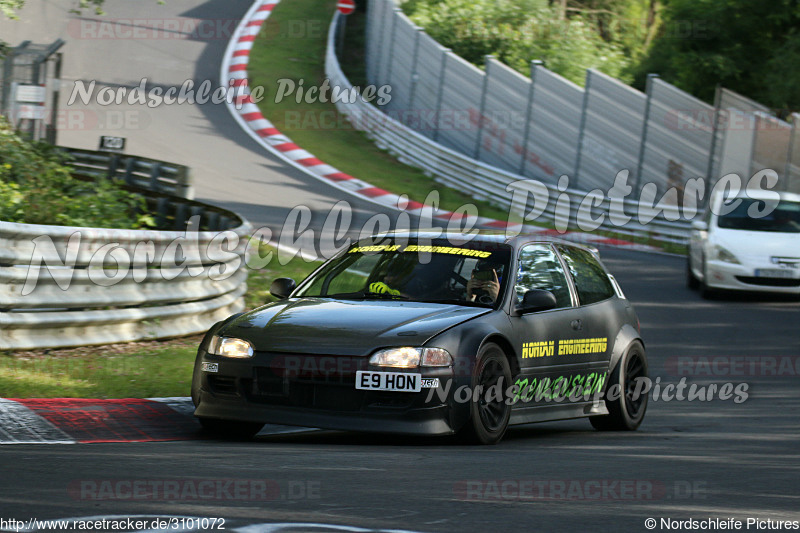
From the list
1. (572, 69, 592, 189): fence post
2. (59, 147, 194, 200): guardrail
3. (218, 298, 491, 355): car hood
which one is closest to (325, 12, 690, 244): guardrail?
(572, 69, 592, 189): fence post

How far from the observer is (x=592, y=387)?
845cm

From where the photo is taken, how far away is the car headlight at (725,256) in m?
16.6

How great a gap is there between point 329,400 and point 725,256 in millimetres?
11217

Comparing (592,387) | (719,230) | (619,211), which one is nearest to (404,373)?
(592,387)

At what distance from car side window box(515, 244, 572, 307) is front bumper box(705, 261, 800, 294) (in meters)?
8.81

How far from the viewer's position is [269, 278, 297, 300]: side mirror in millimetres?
7996

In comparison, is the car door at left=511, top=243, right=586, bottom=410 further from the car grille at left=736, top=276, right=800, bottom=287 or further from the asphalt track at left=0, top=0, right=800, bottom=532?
the car grille at left=736, top=276, right=800, bottom=287

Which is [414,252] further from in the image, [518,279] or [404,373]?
[404,373]

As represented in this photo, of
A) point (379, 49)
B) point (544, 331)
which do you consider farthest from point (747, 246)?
point (379, 49)

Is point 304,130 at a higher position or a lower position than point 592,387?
higher

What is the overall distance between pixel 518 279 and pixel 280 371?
6.38 feet

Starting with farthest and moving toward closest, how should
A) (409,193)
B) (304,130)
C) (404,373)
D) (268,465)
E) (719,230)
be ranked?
(304,130) < (409,193) < (719,230) < (404,373) < (268,465)

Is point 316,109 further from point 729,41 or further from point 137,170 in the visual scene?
point 137,170

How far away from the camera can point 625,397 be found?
28.7 ft
